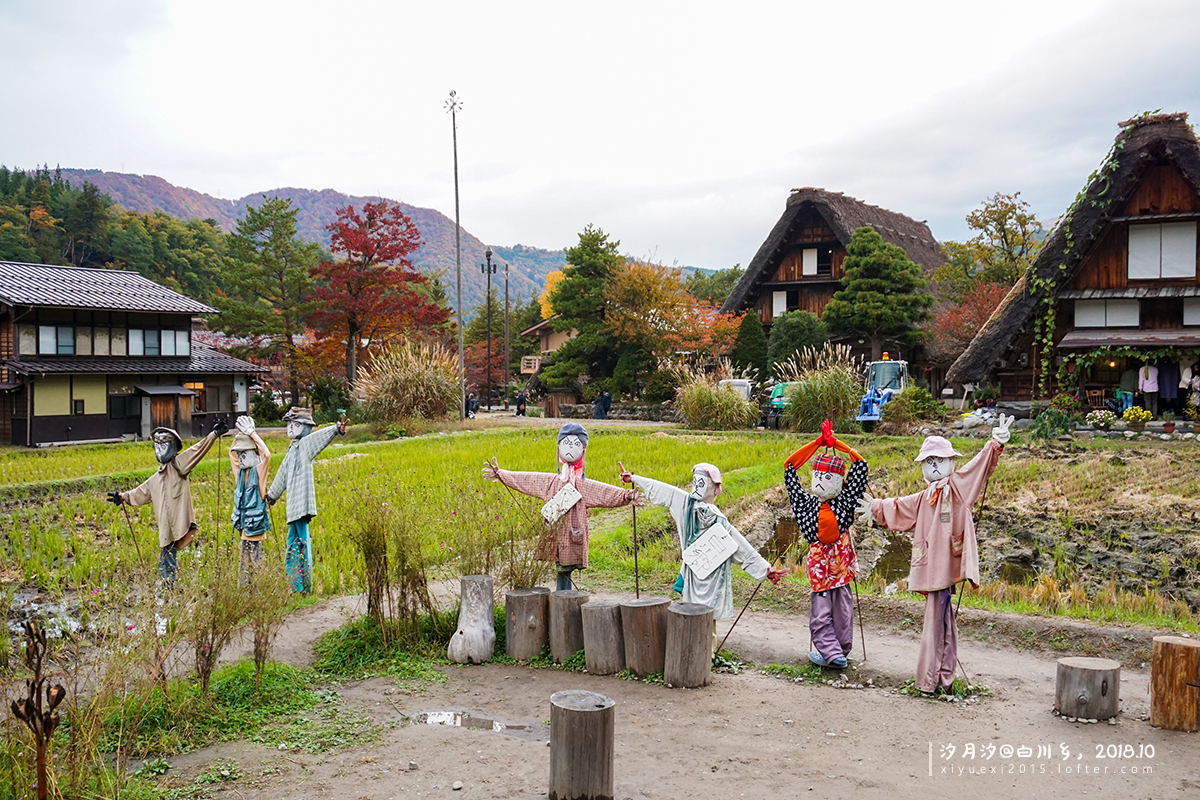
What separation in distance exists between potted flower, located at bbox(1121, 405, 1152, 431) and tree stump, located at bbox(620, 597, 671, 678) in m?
15.9

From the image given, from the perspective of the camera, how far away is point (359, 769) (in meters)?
3.98

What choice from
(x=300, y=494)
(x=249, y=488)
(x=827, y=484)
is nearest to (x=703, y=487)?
(x=827, y=484)

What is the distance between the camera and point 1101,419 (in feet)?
56.8

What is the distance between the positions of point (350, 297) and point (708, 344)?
12467mm

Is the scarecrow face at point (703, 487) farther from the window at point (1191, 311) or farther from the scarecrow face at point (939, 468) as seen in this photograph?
the window at point (1191, 311)

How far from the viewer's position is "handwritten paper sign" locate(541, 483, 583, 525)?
6098 mm

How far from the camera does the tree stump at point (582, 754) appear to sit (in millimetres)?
3664

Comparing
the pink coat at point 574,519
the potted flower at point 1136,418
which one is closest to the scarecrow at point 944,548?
the pink coat at point 574,519

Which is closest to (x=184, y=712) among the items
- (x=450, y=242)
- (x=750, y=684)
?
(x=750, y=684)

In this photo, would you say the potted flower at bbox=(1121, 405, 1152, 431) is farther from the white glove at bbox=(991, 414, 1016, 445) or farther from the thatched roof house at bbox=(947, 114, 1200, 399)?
the white glove at bbox=(991, 414, 1016, 445)

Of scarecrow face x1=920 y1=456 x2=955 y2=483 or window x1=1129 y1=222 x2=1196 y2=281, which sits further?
window x1=1129 y1=222 x2=1196 y2=281

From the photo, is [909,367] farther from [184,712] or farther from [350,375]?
[184,712]

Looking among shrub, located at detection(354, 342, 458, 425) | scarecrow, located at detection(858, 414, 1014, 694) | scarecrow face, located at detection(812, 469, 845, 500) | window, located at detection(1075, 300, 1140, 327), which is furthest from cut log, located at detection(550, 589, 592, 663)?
window, located at detection(1075, 300, 1140, 327)

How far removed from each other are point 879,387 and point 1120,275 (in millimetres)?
6096
